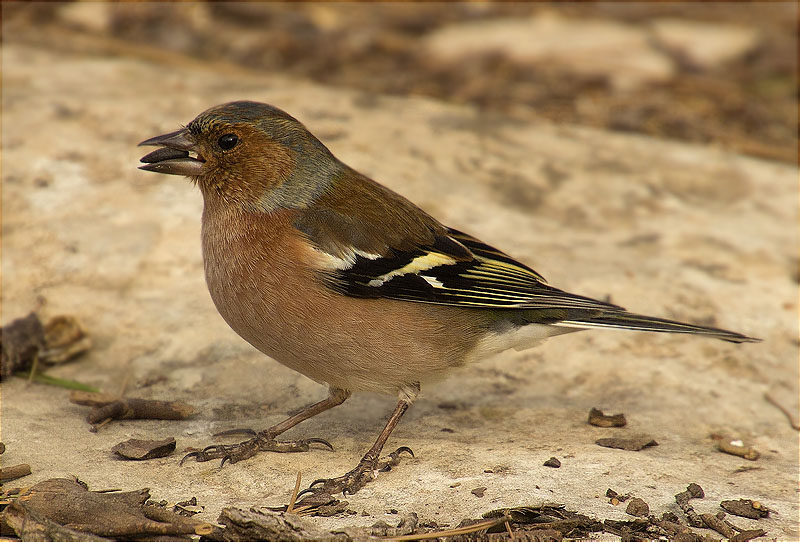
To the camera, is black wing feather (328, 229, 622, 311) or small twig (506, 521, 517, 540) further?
black wing feather (328, 229, 622, 311)

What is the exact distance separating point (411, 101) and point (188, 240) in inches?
117

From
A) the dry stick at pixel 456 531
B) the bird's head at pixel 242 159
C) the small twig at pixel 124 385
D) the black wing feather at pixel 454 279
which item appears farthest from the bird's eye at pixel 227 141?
the dry stick at pixel 456 531

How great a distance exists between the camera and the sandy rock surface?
394 cm

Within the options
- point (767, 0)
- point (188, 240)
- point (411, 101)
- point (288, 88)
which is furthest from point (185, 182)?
point (767, 0)

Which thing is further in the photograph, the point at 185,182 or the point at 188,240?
the point at 185,182

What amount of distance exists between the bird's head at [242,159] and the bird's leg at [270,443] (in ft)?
3.48

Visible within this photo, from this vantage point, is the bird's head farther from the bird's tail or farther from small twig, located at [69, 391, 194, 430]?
the bird's tail

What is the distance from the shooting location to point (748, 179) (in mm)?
7410

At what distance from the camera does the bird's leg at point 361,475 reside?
3.71m

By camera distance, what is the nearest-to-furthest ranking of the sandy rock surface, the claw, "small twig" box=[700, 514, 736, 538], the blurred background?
"small twig" box=[700, 514, 736, 538]
the sandy rock surface
the claw
the blurred background

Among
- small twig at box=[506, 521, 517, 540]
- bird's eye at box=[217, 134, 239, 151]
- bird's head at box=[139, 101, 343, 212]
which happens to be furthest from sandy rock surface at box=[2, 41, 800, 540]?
bird's eye at box=[217, 134, 239, 151]

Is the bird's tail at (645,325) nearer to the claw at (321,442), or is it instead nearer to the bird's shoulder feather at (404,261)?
the bird's shoulder feather at (404,261)

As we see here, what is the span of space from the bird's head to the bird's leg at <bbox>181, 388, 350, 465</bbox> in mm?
1059

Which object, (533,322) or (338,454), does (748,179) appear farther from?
(338,454)
